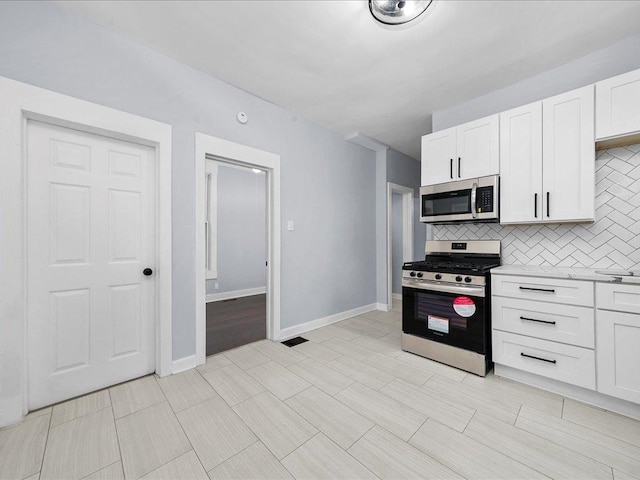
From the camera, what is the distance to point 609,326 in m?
1.78

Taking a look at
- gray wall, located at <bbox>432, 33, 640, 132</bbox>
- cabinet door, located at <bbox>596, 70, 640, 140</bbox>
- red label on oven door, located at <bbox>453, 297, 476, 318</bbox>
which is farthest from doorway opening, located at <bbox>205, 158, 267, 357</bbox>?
cabinet door, located at <bbox>596, 70, 640, 140</bbox>

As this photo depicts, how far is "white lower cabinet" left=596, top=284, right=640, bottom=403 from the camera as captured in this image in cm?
170

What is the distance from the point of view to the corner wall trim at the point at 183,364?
2328 millimetres

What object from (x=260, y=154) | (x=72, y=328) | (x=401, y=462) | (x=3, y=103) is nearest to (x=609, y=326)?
(x=401, y=462)

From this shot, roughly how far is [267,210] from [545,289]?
2.67 meters

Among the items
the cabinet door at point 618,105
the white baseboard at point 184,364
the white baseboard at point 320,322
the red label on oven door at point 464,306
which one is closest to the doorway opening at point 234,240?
the white baseboard at point 320,322

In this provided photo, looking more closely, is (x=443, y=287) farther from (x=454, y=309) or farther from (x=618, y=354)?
(x=618, y=354)

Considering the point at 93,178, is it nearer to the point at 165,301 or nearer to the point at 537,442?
the point at 165,301

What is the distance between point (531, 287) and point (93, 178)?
3.48 metres

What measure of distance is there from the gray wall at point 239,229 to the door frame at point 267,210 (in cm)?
228

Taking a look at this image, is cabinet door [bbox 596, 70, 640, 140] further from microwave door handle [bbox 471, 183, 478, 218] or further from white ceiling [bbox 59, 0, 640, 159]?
microwave door handle [bbox 471, 183, 478, 218]

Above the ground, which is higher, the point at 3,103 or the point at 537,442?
the point at 3,103

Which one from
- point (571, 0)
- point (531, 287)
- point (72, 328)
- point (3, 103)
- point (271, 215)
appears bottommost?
point (72, 328)

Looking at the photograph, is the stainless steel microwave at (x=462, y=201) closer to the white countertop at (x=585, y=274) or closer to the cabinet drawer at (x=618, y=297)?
the white countertop at (x=585, y=274)
